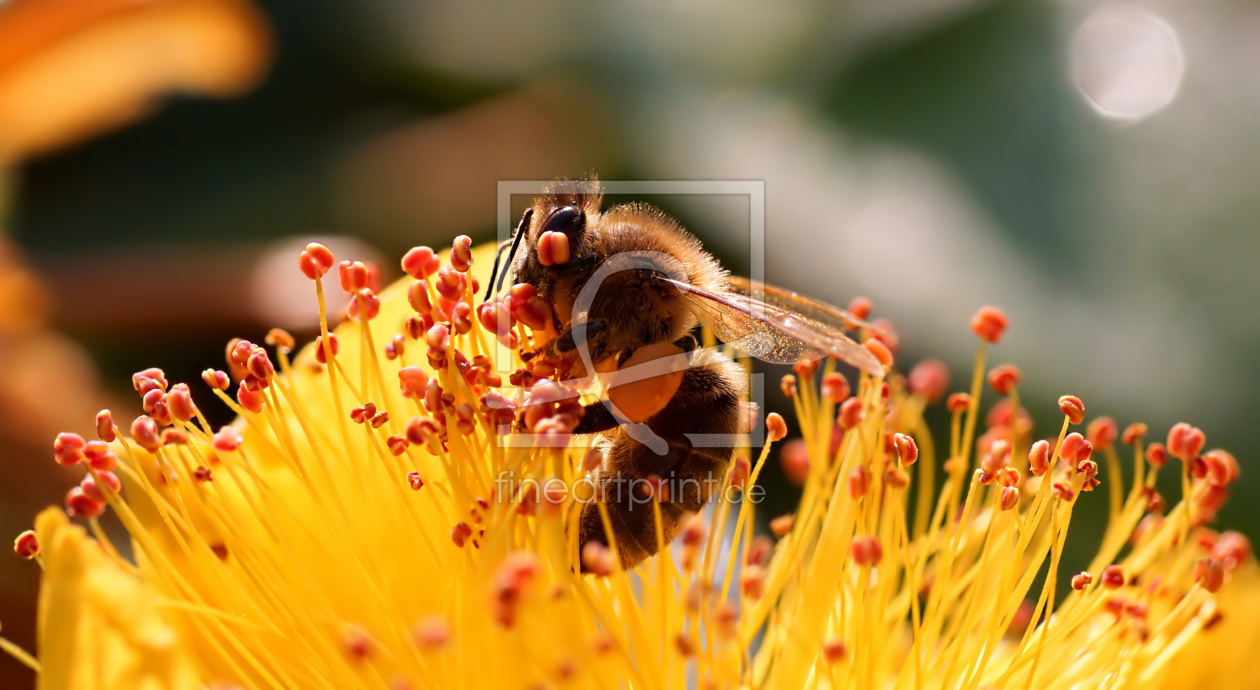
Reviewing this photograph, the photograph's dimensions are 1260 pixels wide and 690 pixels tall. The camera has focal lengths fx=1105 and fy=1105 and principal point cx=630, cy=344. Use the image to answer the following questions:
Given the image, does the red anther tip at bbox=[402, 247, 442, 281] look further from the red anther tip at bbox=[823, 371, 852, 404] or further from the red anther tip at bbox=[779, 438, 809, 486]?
the red anther tip at bbox=[779, 438, 809, 486]

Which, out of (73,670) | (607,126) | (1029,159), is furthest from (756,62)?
(73,670)

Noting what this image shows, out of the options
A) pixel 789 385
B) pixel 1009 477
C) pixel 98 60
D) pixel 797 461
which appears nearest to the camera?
pixel 1009 477

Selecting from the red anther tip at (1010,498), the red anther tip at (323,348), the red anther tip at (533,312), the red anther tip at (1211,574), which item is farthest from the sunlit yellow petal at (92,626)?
the red anther tip at (1211,574)

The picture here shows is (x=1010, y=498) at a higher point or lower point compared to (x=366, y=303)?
lower

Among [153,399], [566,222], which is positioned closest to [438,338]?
[566,222]

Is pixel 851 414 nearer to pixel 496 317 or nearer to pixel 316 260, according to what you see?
pixel 496 317
